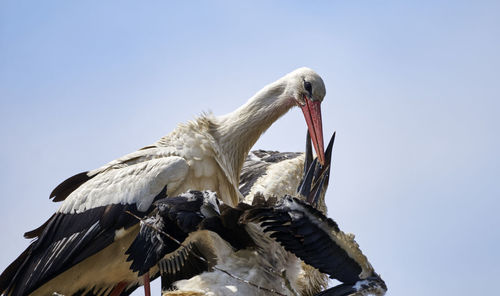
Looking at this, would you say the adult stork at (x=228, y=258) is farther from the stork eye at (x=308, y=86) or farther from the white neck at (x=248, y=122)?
the stork eye at (x=308, y=86)

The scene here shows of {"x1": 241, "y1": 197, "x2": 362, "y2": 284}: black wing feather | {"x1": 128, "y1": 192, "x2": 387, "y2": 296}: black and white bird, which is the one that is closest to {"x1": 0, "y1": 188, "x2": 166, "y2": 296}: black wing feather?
{"x1": 128, "y1": 192, "x2": 387, "y2": 296}: black and white bird

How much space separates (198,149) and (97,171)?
2.44 feet

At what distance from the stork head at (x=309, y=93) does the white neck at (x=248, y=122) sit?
7 cm

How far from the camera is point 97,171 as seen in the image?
19.8 ft

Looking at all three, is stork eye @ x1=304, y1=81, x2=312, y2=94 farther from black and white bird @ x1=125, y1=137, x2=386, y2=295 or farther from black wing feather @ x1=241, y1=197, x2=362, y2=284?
black wing feather @ x1=241, y1=197, x2=362, y2=284

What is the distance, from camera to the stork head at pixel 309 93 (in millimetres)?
6336

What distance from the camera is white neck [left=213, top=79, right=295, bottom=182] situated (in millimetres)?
6249

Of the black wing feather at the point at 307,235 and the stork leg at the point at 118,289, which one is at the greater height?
the stork leg at the point at 118,289

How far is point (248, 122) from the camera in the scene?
6.38 metres

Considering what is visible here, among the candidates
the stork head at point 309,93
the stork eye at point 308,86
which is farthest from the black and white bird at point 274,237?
the stork eye at point 308,86

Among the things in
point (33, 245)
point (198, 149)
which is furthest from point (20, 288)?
point (198, 149)

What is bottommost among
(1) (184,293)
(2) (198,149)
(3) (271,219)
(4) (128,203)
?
(1) (184,293)

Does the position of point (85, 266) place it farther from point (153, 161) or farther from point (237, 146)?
point (237, 146)

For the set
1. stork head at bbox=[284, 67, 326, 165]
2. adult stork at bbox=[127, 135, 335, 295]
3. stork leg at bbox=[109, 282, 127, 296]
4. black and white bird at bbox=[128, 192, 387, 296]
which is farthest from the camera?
stork head at bbox=[284, 67, 326, 165]
